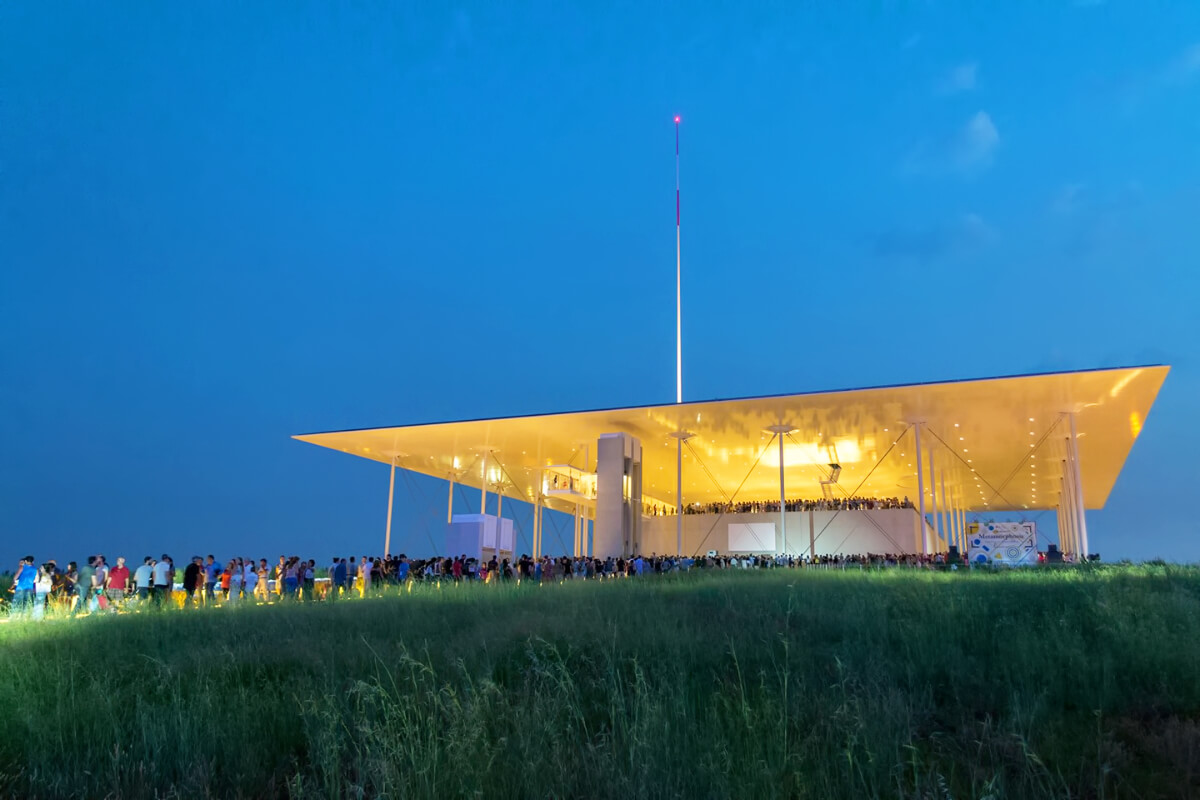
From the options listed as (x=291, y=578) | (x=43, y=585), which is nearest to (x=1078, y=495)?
(x=291, y=578)

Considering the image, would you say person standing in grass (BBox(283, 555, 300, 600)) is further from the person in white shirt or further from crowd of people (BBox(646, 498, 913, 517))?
crowd of people (BBox(646, 498, 913, 517))

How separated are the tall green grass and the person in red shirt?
23.0 feet

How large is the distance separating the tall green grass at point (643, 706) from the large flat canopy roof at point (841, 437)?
1751 cm

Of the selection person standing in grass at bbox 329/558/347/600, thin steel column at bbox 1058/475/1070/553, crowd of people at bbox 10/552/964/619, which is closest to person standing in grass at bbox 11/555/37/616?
crowd of people at bbox 10/552/964/619

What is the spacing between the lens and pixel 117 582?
15.5 metres

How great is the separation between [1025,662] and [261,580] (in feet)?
54.7

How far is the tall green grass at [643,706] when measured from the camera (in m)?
4.23

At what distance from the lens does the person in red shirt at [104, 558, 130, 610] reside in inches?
603

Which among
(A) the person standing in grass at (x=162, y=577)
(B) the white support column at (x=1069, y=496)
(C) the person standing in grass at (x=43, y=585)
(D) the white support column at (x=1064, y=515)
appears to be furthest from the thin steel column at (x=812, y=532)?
(C) the person standing in grass at (x=43, y=585)

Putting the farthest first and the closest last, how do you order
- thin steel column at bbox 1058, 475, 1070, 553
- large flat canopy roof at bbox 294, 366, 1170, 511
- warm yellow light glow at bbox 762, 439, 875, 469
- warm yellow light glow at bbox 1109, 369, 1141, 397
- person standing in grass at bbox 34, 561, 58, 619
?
thin steel column at bbox 1058, 475, 1070, 553
warm yellow light glow at bbox 762, 439, 875, 469
large flat canopy roof at bbox 294, 366, 1170, 511
warm yellow light glow at bbox 1109, 369, 1141, 397
person standing in grass at bbox 34, 561, 58, 619

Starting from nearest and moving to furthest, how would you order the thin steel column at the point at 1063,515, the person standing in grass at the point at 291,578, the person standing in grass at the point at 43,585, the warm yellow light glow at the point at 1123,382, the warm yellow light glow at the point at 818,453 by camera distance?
1. the person standing in grass at the point at 43,585
2. the person standing in grass at the point at 291,578
3. the warm yellow light glow at the point at 1123,382
4. the warm yellow light glow at the point at 818,453
5. the thin steel column at the point at 1063,515

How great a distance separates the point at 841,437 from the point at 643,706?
3024cm

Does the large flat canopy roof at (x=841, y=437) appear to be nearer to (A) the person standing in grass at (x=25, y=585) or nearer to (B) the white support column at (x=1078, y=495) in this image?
(B) the white support column at (x=1078, y=495)

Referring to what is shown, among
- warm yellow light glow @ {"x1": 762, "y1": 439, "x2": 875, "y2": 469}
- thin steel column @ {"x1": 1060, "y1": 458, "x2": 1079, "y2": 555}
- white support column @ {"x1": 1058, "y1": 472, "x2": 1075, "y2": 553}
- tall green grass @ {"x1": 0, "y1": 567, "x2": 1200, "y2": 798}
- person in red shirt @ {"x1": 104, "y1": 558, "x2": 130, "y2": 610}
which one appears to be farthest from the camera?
white support column @ {"x1": 1058, "y1": 472, "x2": 1075, "y2": 553}
